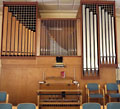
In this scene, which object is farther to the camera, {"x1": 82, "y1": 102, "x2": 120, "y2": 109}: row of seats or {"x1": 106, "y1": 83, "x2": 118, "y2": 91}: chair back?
{"x1": 106, "y1": 83, "x2": 118, "y2": 91}: chair back

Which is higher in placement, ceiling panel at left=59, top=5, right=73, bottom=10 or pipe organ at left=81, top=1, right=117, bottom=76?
→ ceiling panel at left=59, top=5, right=73, bottom=10

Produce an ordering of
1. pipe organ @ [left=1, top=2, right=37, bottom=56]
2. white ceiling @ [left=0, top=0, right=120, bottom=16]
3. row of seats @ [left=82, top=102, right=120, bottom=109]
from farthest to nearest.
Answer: white ceiling @ [left=0, top=0, right=120, bottom=16] → pipe organ @ [left=1, top=2, right=37, bottom=56] → row of seats @ [left=82, top=102, right=120, bottom=109]

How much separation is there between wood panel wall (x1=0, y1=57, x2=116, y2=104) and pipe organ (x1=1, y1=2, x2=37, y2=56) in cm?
41

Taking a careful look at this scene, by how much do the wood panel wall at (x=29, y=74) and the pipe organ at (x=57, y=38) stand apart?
27cm

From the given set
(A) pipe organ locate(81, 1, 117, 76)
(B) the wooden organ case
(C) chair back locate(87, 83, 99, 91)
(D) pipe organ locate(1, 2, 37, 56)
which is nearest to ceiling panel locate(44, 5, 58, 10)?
(D) pipe organ locate(1, 2, 37, 56)

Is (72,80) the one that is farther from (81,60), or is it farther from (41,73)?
(41,73)

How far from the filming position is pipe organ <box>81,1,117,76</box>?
6070 mm

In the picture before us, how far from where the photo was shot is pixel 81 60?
6191 millimetres

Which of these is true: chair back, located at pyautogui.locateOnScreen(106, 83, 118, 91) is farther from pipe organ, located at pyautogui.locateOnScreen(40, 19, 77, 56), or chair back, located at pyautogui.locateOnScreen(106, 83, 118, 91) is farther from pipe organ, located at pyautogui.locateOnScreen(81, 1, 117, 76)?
pipe organ, located at pyautogui.locateOnScreen(40, 19, 77, 56)

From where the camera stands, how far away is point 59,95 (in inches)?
240

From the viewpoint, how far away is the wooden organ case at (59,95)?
214 inches

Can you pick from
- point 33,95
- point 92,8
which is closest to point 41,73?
point 33,95

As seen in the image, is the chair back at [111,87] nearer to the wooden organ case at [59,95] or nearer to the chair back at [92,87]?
the chair back at [92,87]

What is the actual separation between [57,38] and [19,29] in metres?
1.49
